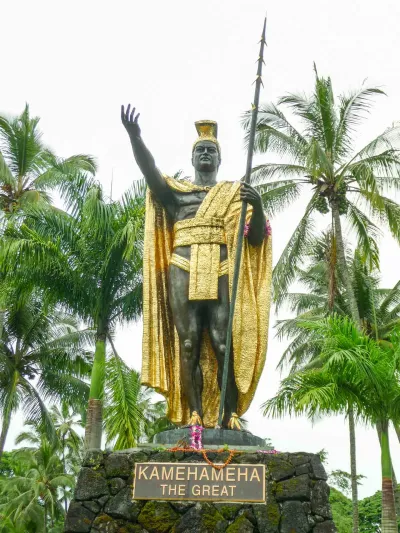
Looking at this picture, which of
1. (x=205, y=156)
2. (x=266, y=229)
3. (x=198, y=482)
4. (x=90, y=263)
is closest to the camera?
(x=198, y=482)

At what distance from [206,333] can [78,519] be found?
191 cm

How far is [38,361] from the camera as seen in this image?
23094mm

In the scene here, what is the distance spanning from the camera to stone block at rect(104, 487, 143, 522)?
5.45 m

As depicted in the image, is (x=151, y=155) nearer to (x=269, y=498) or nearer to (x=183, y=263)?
(x=183, y=263)

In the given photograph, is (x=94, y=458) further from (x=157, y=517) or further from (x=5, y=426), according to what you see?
(x=5, y=426)

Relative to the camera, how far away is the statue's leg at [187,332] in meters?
6.47

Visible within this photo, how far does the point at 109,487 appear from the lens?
18.3 feet

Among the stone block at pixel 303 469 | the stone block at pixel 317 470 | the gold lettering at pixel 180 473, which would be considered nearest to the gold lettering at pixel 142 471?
the gold lettering at pixel 180 473

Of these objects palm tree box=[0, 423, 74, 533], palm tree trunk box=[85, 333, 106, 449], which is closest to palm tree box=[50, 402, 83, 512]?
palm tree box=[0, 423, 74, 533]

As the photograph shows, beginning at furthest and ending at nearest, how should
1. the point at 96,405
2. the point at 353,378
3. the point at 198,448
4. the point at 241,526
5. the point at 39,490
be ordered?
the point at 39,490 < the point at 96,405 < the point at 353,378 < the point at 198,448 < the point at 241,526

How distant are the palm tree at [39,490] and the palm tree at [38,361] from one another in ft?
6.22

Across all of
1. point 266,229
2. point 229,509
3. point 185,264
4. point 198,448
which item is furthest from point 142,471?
point 266,229

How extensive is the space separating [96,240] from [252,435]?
10.1m

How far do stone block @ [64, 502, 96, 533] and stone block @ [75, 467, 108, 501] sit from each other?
0.24 feet
